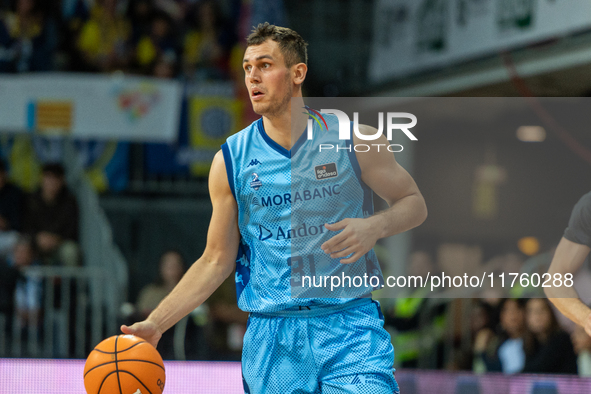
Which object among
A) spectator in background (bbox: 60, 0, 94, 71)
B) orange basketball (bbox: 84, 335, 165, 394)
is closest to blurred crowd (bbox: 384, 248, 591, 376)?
orange basketball (bbox: 84, 335, 165, 394)

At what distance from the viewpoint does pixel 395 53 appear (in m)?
9.15

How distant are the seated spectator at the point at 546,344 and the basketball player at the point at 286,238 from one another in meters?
3.67

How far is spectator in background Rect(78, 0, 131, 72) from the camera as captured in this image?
1012 centimetres

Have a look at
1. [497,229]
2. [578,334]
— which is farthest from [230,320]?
[497,229]

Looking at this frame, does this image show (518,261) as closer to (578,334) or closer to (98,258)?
(578,334)

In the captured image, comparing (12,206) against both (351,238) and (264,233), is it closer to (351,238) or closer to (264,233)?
(264,233)

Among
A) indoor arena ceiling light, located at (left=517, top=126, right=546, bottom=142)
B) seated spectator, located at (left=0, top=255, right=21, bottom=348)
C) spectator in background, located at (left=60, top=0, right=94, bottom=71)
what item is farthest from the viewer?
spectator in background, located at (left=60, top=0, right=94, bottom=71)

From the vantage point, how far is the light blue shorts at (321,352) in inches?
117

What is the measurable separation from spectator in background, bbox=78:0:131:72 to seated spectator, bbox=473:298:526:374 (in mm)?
6182

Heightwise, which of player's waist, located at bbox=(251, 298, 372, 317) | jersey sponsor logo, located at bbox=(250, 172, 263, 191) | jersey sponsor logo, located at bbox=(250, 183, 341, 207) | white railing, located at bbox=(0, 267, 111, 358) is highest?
jersey sponsor logo, located at bbox=(250, 172, 263, 191)

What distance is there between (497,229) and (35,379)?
3593mm

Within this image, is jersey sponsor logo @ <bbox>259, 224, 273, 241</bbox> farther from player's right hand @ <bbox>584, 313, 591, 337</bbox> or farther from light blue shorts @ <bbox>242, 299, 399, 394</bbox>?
player's right hand @ <bbox>584, 313, 591, 337</bbox>

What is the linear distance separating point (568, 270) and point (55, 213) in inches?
243

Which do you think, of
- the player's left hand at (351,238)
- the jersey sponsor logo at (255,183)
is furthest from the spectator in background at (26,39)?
the player's left hand at (351,238)
